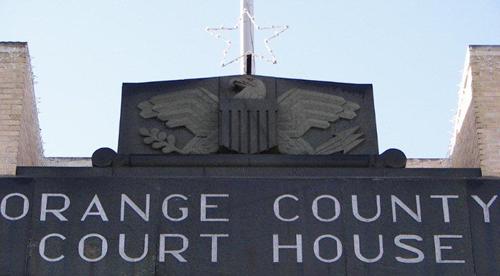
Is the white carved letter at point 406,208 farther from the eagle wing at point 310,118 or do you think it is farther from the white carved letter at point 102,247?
the white carved letter at point 102,247

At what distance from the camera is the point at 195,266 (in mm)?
18266

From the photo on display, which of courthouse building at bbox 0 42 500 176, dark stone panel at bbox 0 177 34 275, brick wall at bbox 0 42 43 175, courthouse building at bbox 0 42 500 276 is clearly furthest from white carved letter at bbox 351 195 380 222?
brick wall at bbox 0 42 43 175

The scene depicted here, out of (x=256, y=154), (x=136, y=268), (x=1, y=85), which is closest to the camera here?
(x=136, y=268)

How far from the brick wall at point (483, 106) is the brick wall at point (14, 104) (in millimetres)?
6791

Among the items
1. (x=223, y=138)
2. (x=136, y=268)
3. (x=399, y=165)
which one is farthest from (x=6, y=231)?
(x=399, y=165)

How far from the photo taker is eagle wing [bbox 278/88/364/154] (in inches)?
786

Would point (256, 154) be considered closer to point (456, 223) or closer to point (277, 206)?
point (277, 206)

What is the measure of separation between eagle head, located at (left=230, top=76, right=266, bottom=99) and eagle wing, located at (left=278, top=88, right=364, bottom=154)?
0.28 m

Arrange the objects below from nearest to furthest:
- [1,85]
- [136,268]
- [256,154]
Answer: [136,268] < [256,154] < [1,85]

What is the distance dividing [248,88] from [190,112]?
0.81m

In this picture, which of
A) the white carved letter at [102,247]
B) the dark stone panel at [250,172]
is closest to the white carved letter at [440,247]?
the dark stone panel at [250,172]

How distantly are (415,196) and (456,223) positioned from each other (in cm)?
59

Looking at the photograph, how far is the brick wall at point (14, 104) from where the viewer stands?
23.6 m

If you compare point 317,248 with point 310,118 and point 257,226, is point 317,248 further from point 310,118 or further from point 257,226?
point 310,118
